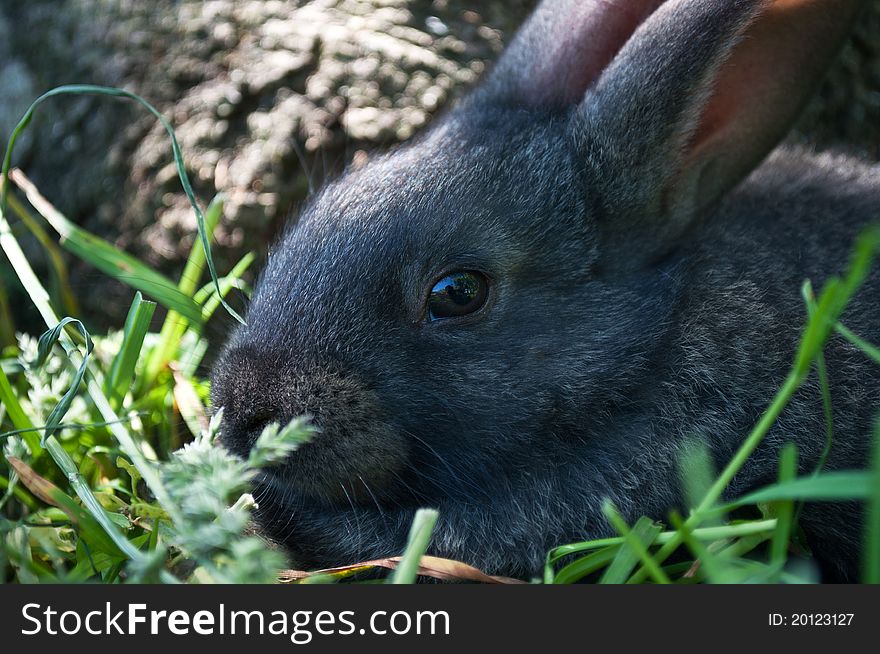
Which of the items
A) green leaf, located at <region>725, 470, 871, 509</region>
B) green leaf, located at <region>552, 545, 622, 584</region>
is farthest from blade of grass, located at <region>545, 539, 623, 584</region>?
green leaf, located at <region>725, 470, 871, 509</region>

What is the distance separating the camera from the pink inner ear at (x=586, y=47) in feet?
11.7

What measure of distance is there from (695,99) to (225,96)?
8.05 feet

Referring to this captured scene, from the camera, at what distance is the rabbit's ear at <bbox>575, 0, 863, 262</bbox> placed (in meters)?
2.85

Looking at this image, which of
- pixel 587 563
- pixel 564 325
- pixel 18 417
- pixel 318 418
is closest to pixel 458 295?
pixel 564 325

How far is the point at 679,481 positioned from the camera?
285 cm

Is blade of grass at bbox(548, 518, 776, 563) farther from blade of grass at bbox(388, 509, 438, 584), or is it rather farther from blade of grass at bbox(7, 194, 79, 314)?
blade of grass at bbox(7, 194, 79, 314)

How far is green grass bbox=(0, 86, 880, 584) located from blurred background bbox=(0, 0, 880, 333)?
0.57 meters

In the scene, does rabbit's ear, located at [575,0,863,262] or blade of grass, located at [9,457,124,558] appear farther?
rabbit's ear, located at [575,0,863,262]

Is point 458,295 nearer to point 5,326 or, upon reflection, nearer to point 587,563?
point 587,563

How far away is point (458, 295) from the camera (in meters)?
2.88

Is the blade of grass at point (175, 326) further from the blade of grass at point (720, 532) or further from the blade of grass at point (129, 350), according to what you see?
the blade of grass at point (720, 532)

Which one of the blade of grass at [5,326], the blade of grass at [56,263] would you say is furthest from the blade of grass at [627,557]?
the blade of grass at [5,326]

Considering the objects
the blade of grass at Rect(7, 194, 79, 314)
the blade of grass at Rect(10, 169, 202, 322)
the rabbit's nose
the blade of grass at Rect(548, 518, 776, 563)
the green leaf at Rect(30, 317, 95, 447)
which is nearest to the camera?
the blade of grass at Rect(548, 518, 776, 563)

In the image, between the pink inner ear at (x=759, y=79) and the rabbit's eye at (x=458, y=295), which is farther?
the pink inner ear at (x=759, y=79)
